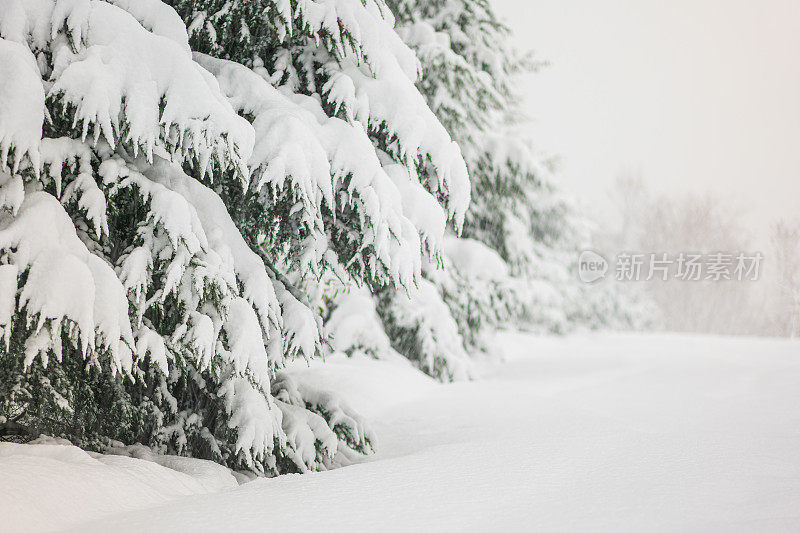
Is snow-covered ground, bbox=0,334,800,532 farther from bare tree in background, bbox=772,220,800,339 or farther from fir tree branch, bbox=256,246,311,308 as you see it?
bare tree in background, bbox=772,220,800,339

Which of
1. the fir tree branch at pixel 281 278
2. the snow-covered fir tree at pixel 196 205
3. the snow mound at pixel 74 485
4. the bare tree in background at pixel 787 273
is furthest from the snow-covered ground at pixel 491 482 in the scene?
the bare tree in background at pixel 787 273

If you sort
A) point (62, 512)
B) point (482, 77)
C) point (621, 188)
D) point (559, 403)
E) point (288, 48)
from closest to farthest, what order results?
point (62, 512), point (288, 48), point (559, 403), point (482, 77), point (621, 188)

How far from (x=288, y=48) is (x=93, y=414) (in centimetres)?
258

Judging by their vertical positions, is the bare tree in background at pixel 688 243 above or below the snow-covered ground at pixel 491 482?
below

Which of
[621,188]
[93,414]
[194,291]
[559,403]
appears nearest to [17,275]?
[194,291]

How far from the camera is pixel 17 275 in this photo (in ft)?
7.77

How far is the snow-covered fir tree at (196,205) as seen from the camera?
8.21 ft

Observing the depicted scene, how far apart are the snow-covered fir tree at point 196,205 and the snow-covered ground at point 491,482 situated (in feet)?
1.55

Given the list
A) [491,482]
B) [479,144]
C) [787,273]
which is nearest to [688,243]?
[787,273]

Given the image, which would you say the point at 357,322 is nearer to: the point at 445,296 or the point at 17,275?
the point at 445,296

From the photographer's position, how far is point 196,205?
10.8ft

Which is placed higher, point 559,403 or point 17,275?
point 17,275

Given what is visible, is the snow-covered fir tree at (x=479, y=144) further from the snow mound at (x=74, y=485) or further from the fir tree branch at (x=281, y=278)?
the snow mound at (x=74, y=485)

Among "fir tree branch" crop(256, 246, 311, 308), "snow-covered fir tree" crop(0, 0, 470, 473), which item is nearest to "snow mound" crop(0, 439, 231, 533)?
"snow-covered fir tree" crop(0, 0, 470, 473)
